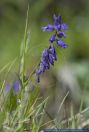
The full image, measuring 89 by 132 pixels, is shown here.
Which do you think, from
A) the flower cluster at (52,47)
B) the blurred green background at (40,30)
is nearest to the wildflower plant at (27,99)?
the flower cluster at (52,47)

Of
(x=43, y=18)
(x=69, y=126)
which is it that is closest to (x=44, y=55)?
(x=69, y=126)

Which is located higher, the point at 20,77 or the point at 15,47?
the point at 20,77

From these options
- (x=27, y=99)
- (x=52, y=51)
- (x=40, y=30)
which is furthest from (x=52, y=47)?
(x=40, y=30)

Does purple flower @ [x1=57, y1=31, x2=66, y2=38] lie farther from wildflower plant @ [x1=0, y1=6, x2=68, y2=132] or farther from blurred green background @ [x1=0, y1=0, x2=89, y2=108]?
blurred green background @ [x1=0, y1=0, x2=89, y2=108]

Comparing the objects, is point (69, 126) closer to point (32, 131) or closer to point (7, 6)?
point (32, 131)

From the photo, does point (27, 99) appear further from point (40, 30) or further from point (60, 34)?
point (40, 30)

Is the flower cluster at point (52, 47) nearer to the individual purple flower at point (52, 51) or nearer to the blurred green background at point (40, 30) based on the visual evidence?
the individual purple flower at point (52, 51)

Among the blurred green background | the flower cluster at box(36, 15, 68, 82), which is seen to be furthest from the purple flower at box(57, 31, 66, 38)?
the blurred green background

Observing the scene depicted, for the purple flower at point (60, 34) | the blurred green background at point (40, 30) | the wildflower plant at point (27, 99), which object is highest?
the purple flower at point (60, 34)
